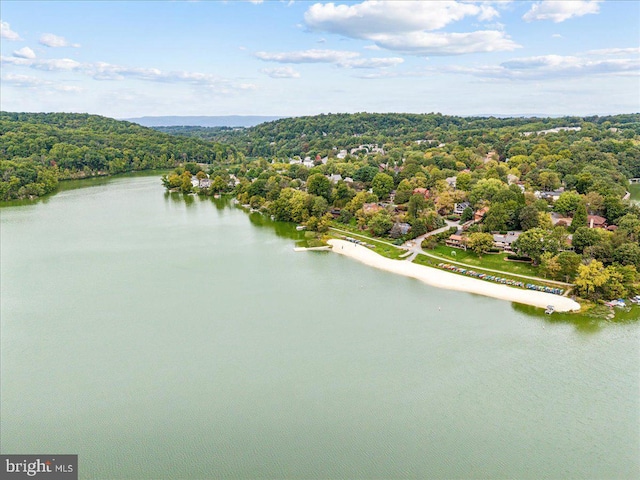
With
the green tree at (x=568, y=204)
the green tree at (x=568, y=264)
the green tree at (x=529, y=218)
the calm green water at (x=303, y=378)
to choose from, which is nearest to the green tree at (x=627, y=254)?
the green tree at (x=568, y=264)

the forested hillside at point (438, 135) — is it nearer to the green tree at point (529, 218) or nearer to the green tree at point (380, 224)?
the green tree at point (529, 218)

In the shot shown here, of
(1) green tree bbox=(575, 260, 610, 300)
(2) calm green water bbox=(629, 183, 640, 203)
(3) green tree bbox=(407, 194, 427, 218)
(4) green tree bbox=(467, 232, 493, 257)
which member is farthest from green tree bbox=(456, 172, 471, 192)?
(1) green tree bbox=(575, 260, 610, 300)

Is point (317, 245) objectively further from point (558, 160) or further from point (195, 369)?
point (558, 160)

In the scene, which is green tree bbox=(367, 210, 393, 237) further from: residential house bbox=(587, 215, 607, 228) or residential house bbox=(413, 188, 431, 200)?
residential house bbox=(587, 215, 607, 228)

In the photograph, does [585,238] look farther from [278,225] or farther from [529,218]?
[278,225]

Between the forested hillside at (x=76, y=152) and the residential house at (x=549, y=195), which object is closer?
the residential house at (x=549, y=195)
